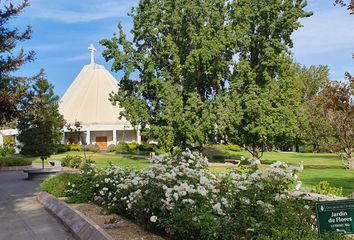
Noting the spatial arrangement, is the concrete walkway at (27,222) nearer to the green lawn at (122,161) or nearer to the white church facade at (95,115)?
the green lawn at (122,161)

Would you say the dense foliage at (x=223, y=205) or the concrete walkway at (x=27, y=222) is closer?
the dense foliage at (x=223, y=205)

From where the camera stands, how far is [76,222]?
9.12 meters

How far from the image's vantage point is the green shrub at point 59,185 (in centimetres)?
1400

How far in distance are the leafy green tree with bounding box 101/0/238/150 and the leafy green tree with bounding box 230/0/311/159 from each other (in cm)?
143

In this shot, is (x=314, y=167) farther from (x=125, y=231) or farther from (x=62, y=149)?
(x=62, y=149)

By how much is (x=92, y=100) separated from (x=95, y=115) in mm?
3481

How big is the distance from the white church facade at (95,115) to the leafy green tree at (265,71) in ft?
106

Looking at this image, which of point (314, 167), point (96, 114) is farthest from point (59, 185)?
point (96, 114)

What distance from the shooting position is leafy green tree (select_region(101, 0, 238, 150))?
1443 inches

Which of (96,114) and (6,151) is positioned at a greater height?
(96,114)

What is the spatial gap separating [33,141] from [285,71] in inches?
838

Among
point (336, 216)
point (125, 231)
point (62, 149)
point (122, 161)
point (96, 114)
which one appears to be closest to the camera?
point (336, 216)

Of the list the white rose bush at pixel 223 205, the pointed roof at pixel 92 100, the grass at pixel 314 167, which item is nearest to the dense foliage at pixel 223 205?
the white rose bush at pixel 223 205

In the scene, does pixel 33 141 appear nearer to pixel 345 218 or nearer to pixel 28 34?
pixel 28 34
